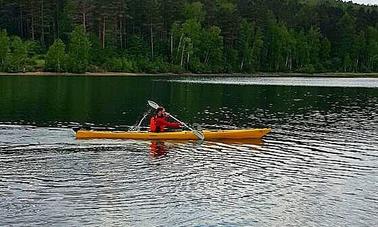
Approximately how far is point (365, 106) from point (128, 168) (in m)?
44.9

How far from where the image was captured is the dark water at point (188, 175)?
68.8ft

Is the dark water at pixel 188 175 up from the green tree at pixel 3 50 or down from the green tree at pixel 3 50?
down

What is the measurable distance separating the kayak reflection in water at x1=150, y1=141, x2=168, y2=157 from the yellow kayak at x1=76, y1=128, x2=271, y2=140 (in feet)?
3.05

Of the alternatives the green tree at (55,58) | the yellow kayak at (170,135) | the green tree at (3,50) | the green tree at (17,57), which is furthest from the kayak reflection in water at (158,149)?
the green tree at (55,58)

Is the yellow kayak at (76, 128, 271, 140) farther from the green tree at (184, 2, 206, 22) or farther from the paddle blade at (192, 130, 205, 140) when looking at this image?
the green tree at (184, 2, 206, 22)

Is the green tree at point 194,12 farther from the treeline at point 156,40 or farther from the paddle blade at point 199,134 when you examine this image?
the paddle blade at point 199,134

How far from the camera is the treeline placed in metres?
133

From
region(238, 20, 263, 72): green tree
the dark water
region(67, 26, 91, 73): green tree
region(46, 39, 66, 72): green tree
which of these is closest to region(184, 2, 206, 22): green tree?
region(238, 20, 263, 72): green tree

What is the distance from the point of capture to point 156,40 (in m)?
158

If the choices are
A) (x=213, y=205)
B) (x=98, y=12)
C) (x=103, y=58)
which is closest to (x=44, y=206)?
(x=213, y=205)

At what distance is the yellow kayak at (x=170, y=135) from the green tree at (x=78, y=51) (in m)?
93.8

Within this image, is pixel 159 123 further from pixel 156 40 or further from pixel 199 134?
pixel 156 40

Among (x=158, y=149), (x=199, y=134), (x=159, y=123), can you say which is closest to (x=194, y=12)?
(x=159, y=123)

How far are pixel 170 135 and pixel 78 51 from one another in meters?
98.1
